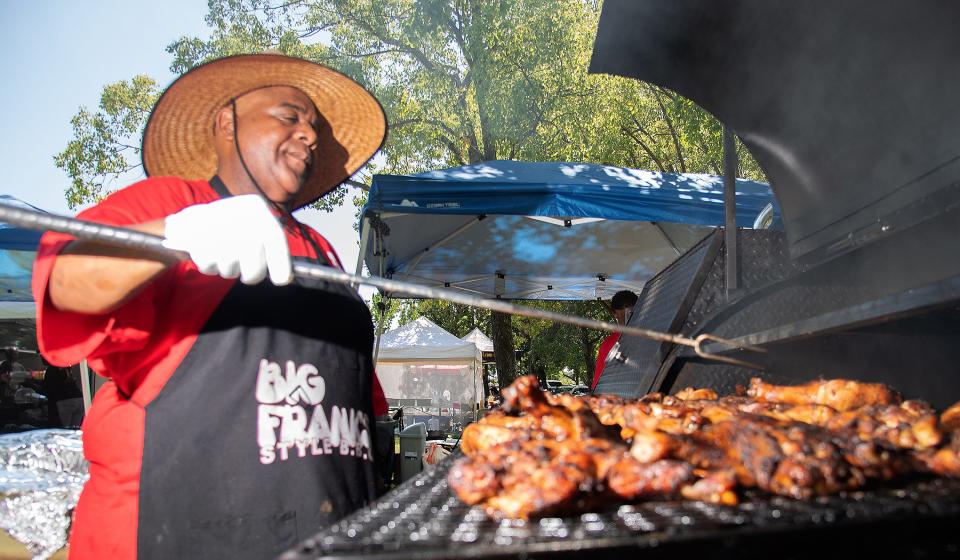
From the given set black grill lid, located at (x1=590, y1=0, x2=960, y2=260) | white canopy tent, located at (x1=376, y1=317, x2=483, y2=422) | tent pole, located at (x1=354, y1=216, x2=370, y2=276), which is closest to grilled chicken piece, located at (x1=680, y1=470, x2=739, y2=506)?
black grill lid, located at (x1=590, y1=0, x2=960, y2=260)

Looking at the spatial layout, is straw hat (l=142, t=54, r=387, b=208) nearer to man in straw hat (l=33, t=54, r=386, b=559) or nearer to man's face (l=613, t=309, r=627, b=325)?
man in straw hat (l=33, t=54, r=386, b=559)

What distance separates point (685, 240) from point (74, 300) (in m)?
8.52

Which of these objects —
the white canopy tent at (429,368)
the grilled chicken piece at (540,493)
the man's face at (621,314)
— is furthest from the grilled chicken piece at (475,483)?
the white canopy tent at (429,368)

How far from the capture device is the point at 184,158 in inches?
116

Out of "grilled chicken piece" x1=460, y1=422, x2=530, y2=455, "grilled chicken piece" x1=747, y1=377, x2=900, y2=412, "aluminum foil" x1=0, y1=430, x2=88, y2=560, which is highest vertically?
"grilled chicken piece" x1=747, y1=377, x2=900, y2=412

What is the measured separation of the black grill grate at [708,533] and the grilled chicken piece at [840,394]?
2.23 ft

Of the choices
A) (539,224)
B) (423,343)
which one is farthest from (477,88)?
(423,343)

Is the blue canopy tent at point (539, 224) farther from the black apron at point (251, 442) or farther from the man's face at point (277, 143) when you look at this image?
the black apron at point (251, 442)

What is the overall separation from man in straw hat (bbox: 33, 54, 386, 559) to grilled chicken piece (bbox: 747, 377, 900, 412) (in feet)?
5.15

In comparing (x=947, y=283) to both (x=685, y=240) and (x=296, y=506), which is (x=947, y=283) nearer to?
(x=296, y=506)

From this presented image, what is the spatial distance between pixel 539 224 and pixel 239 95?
633 cm

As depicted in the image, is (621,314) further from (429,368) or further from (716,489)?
(429,368)

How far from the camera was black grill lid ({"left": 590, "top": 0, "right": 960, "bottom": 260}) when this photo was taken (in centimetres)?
175

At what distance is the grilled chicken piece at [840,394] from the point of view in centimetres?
170
